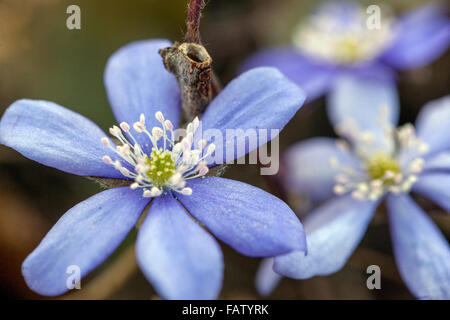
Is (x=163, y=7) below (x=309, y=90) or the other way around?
the other way around

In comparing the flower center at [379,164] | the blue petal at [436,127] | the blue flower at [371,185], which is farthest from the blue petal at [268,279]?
the blue petal at [436,127]

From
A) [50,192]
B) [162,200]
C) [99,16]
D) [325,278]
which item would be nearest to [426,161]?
[325,278]

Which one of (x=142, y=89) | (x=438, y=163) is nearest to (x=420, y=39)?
(x=438, y=163)

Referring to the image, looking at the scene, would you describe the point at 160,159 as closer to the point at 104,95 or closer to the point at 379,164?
the point at 379,164

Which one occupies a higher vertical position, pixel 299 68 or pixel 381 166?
pixel 299 68

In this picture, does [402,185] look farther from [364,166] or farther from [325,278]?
[325,278]
